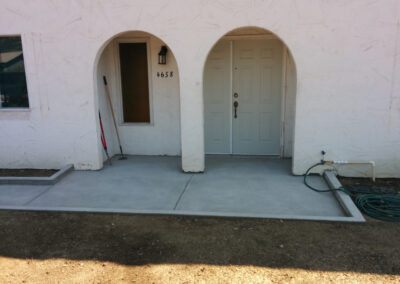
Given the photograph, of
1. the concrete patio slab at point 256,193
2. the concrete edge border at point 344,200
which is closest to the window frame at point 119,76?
the concrete patio slab at point 256,193

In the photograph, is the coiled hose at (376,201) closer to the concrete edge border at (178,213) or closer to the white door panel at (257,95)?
the concrete edge border at (178,213)

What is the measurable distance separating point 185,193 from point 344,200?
2438 mm

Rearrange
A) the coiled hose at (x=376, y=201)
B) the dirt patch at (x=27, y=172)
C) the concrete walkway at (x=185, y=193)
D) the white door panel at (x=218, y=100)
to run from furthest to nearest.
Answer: the white door panel at (x=218, y=100), the dirt patch at (x=27, y=172), the concrete walkway at (x=185, y=193), the coiled hose at (x=376, y=201)

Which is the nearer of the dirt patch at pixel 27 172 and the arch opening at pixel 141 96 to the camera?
the dirt patch at pixel 27 172

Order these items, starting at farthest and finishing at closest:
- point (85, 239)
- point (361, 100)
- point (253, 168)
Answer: point (253, 168) < point (361, 100) < point (85, 239)

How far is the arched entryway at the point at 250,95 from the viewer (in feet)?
23.8

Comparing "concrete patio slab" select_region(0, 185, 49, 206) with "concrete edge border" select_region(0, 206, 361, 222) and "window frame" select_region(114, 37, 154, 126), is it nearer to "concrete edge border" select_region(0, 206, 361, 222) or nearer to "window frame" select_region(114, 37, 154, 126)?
"concrete edge border" select_region(0, 206, 361, 222)

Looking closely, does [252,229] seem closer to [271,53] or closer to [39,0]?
[271,53]

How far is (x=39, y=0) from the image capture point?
20.9 feet

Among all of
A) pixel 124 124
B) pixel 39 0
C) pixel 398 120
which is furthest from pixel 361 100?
pixel 39 0

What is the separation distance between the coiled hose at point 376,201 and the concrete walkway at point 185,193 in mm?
300

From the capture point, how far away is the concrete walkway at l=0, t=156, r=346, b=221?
5.00 m

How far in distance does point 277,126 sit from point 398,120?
2.34 meters

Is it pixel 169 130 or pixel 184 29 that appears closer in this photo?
pixel 184 29
